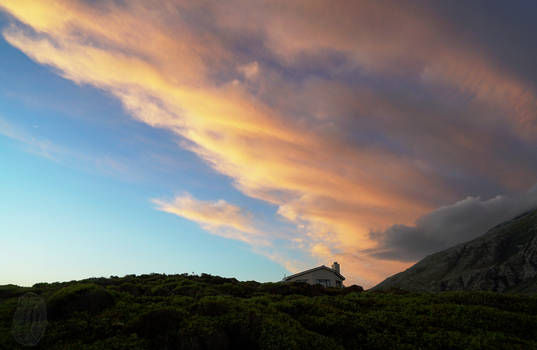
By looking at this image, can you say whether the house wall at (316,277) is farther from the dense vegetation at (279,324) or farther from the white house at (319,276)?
the dense vegetation at (279,324)

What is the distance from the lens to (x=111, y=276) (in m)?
46.2

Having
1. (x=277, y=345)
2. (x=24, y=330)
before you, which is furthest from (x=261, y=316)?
(x=24, y=330)

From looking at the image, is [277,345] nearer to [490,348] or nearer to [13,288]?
[490,348]

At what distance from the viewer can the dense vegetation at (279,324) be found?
15.7 meters

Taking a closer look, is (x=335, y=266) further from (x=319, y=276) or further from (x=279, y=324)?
(x=279, y=324)

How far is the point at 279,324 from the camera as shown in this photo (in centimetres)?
1722

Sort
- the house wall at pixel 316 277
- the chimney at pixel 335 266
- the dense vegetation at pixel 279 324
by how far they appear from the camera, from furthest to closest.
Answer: the chimney at pixel 335 266 → the house wall at pixel 316 277 → the dense vegetation at pixel 279 324

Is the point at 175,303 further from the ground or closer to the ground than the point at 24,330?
further from the ground

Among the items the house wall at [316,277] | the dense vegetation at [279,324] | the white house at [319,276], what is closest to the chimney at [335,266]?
the white house at [319,276]

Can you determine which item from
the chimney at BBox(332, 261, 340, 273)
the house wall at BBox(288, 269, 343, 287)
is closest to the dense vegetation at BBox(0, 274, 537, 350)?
the house wall at BBox(288, 269, 343, 287)

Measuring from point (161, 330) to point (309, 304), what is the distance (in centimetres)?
987

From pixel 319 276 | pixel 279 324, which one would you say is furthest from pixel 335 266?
pixel 279 324

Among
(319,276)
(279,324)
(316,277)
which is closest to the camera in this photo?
(279,324)

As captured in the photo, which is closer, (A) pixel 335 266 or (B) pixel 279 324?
(B) pixel 279 324
